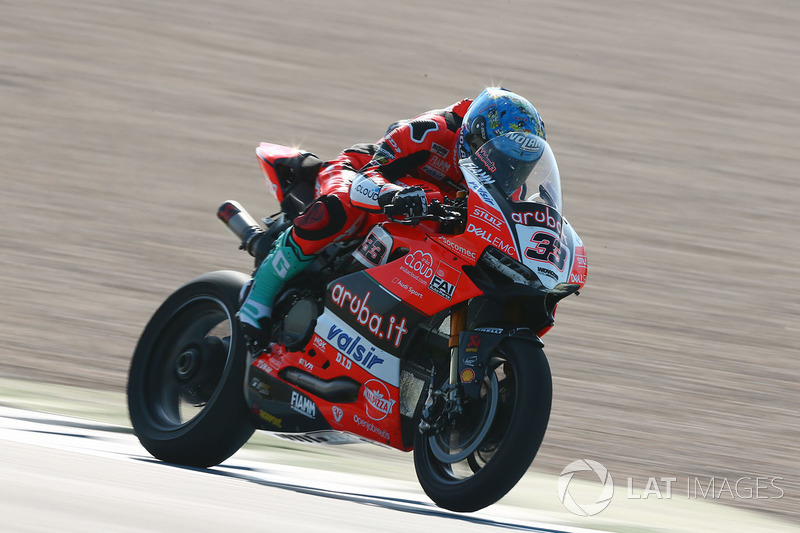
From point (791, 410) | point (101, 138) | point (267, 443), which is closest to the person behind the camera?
point (267, 443)

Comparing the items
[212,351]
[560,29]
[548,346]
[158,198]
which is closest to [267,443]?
[212,351]

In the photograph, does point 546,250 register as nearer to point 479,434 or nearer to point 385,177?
point 479,434

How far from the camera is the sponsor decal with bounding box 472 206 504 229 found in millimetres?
4496

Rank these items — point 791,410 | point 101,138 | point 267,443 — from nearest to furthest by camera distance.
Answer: point 267,443 < point 791,410 < point 101,138

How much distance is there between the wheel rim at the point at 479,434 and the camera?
14.4ft

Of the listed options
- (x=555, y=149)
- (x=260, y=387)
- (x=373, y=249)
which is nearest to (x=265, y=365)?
(x=260, y=387)

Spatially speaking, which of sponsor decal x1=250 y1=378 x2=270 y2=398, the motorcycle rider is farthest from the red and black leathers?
sponsor decal x1=250 y1=378 x2=270 y2=398

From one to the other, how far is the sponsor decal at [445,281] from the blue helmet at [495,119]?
0.55m

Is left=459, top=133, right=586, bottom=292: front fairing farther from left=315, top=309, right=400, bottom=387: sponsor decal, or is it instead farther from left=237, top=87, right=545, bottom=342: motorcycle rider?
left=315, top=309, right=400, bottom=387: sponsor decal

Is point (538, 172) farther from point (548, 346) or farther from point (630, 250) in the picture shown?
point (630, 250)

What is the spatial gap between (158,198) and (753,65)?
11422 mm

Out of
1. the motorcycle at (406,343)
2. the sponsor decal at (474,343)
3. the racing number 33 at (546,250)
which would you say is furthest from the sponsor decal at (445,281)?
the racing number 33 at (546,250)

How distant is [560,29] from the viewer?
20.0 m

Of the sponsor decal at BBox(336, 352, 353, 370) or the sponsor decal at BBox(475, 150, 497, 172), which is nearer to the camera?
the sponsor decal at BBox(475, 150, 497, 172)
